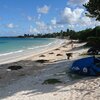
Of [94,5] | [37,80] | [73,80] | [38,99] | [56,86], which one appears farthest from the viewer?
[94,5]

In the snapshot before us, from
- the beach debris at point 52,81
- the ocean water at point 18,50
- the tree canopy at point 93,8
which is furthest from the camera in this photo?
the ocean water at point 18,50

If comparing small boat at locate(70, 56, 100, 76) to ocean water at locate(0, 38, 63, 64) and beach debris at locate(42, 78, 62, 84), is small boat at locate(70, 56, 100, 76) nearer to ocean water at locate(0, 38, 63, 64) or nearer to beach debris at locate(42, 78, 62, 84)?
beach debris at locate(42, 78, 62, 84)

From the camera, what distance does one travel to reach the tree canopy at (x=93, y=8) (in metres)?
19.2

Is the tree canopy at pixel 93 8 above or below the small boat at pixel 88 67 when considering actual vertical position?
above

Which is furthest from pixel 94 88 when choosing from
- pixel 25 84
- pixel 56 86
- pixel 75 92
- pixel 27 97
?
pixel 25 84

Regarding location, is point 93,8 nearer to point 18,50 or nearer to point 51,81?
point 51,81

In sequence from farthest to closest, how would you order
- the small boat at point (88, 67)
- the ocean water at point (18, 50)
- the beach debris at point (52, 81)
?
1. the ocean water at point (18, 50)
2. the small boat at point (88, 67)
3. the beach debris at point (52, 81)

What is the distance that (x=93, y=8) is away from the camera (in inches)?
770

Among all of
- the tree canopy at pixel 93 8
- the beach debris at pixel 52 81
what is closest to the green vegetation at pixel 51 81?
the beach debris at pixel 52 81

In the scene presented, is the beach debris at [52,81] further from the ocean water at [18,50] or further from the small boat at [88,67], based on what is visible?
the ocean water at [18,50]

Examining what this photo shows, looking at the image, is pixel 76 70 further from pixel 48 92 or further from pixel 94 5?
pixel 94 5

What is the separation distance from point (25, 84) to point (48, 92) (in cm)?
256

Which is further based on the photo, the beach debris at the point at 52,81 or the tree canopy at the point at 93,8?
the tree canopy at the point at 93,8

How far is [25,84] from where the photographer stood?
14.0 m
